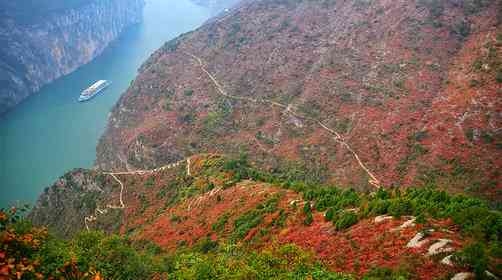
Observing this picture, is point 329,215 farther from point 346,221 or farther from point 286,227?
point 286,227

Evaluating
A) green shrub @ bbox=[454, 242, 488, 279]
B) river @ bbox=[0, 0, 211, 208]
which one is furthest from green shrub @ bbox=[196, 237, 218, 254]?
river @ bbox=[0, 0, 211, 208]

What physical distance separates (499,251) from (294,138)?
37.9m

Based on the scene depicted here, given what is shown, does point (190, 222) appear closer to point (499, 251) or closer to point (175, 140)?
point (499, 251)

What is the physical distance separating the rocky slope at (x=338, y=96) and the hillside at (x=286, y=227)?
35.0 ft

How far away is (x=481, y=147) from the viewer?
114 feet

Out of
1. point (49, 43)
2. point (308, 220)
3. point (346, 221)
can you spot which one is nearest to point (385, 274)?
point (346, 221)

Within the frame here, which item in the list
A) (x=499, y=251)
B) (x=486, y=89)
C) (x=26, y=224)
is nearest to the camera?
(x=499, y=251)

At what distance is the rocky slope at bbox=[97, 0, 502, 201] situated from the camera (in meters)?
37.3

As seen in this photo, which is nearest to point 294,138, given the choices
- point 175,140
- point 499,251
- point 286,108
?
point 286,108

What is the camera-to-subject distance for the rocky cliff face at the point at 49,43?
110 meters

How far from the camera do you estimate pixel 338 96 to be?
49.8 meters

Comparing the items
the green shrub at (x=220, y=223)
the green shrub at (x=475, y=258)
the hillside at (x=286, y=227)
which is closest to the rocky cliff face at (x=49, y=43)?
the hillside at (x=286, y=227)

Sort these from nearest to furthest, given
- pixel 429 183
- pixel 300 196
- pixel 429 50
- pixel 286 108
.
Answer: pixel 300 196, pixel 429 183, pixel 429 50, pixel 286 108

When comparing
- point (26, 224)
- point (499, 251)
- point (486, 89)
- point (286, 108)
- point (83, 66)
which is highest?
point (26, 224)
